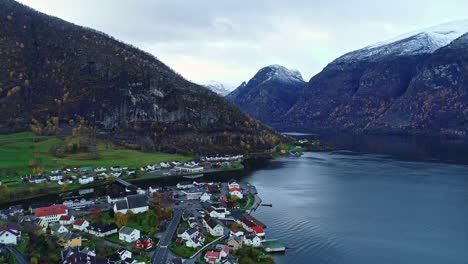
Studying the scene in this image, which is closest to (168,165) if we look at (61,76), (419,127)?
(61,76)

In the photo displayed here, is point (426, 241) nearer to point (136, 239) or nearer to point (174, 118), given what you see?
point (136, 239)

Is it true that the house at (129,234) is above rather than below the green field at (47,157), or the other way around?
below

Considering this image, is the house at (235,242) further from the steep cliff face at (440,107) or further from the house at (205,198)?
the steep cliff face at (440,107)

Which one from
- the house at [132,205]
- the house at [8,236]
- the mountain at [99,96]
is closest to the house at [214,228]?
the house at [132,205]

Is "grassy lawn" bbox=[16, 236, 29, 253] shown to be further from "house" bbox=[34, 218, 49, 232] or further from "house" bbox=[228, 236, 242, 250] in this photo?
"house" bbox=[228, 236, 242, 250]

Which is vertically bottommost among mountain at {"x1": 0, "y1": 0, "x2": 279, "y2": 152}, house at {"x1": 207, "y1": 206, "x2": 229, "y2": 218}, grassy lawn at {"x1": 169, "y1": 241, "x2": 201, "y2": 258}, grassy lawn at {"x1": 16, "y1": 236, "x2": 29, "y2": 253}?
grassy lawn at {"x1": 169, "y1": 241, "x2": 201, "y2": 258}

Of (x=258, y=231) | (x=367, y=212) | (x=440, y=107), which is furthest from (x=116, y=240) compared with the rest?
(x=440, y=107)

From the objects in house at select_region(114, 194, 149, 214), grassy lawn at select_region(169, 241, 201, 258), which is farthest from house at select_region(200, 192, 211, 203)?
grassy lawn at select_region(169, 241, 201, 258)
